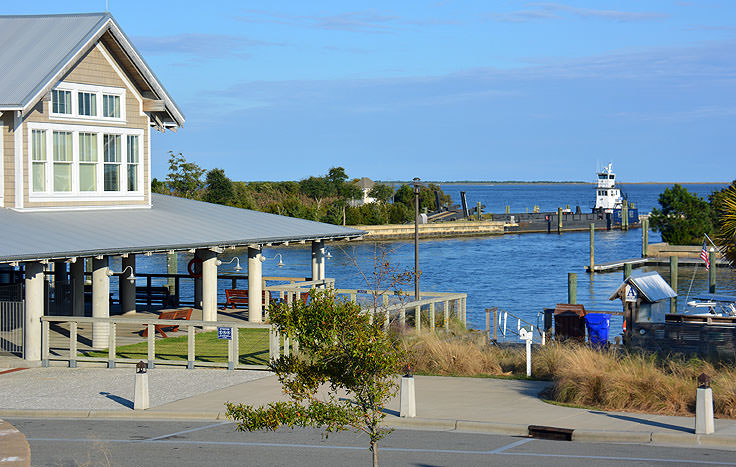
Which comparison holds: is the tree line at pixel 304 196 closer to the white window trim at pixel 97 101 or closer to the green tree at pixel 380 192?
the green tree at pixel 380 192

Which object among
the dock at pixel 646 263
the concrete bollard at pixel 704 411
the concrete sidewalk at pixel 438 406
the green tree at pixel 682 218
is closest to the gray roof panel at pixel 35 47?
the concrete sidewalk at pixel 438 406

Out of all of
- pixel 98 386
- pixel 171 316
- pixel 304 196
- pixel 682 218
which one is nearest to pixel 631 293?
pixel 171 316

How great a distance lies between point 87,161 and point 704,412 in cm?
1947

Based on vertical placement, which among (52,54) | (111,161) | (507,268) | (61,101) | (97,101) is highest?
(52,54)

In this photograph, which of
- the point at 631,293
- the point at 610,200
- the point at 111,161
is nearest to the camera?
the point at 631,293

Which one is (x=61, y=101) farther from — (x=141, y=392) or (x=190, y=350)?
(x=141, y=392)

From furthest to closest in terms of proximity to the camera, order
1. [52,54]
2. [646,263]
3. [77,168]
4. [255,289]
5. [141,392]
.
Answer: [646,263] < [255,289] < [77,168] < [52,54] < [141,392]

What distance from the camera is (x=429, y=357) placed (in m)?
21.1

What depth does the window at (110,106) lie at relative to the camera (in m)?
27.8

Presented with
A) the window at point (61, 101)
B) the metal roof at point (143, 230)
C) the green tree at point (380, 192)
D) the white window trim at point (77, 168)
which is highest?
the green tree at point (380, 192)

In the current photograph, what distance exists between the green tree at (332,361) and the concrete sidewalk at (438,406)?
493cm

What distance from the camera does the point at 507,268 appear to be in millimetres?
85250

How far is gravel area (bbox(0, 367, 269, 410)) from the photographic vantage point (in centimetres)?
1809

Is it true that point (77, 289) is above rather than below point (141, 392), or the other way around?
above
